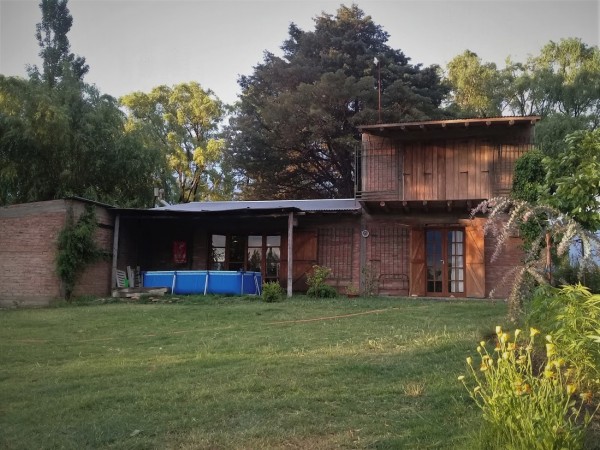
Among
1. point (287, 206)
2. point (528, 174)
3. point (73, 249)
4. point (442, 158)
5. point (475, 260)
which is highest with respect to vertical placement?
point (442, 158)

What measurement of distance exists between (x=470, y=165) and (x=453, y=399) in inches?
527

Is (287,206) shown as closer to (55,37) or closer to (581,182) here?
(581,182)

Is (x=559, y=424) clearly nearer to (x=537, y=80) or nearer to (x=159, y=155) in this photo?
(x=159, y=155)

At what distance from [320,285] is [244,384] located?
10.7 meters

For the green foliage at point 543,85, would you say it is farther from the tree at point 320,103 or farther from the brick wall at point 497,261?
the brick wall at point 497,261

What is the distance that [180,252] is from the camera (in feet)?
→ 65.9

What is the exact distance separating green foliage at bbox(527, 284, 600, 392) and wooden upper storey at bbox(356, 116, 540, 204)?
37.1 ft

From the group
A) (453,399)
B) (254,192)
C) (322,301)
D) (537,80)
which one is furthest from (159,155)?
(453,399)

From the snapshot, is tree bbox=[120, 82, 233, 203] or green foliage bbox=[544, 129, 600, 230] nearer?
green foliage bbox=[544, 129, 600, 230]

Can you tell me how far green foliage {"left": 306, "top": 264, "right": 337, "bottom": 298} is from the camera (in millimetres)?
16422

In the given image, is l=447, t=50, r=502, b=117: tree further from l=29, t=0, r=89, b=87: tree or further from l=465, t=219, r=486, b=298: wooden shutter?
l=29, t=0, r=89, b=87: tree

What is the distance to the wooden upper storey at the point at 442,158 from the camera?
16.9 meters

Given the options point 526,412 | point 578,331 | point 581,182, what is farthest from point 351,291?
point 526,412

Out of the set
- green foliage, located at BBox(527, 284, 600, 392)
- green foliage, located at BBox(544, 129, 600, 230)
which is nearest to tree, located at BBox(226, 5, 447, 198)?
green foliage, located at BBox(544, 129, 600, 230)
